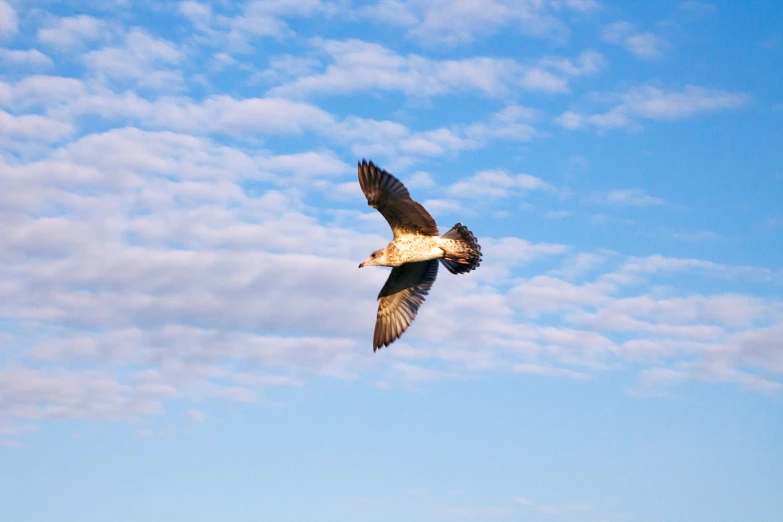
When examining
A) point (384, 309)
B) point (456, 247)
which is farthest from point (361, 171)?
point (384, 309)

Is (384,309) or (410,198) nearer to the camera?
(410,198)


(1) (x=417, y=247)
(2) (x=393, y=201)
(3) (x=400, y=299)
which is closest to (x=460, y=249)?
(1) (x=417, y=247)

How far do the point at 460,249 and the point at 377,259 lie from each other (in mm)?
2038

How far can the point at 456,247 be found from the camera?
2212 centimetres

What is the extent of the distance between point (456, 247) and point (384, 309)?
3.10 metres

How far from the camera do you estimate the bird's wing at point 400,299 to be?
23.8 meters

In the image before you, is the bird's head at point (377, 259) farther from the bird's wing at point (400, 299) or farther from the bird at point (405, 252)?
the bird's wing at point (400, 299)

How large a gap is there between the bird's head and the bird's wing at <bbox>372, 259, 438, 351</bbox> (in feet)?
3.77

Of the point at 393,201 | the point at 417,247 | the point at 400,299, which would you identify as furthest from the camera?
the point at 400,299

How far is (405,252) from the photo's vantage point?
22.1m

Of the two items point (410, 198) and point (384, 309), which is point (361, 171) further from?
point (384, 309)

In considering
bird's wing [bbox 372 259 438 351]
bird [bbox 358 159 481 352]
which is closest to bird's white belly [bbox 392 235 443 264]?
bird [bbox 358 159 481 352]

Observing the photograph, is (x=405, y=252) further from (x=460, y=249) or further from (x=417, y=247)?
(x=460, y=249)

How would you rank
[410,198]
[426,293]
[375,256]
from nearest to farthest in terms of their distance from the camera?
[410,198] < [375,256] < [426,293]
